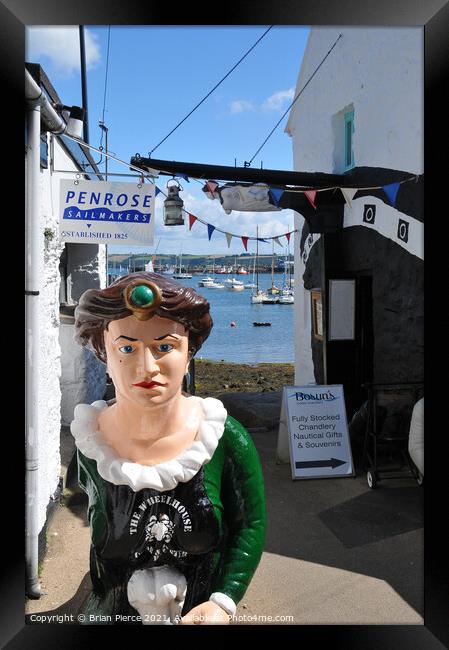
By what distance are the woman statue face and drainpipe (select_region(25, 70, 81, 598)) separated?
104 centimetres

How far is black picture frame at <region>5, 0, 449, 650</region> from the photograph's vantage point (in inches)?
103

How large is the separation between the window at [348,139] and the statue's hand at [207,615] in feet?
15.4

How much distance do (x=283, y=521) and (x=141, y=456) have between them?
2.63 metres

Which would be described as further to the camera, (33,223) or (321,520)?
(321,520)

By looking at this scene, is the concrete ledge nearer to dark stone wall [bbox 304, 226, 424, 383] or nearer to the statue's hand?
dark stone wall [bbox 304, 226, 424, 383]

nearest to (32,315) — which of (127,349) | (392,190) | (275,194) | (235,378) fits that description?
(127,349)

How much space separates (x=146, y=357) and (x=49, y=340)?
2.22 m

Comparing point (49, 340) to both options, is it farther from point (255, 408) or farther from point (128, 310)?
point (255, 408)

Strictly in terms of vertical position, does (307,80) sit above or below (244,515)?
above

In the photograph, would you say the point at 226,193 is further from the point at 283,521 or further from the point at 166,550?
the point at 166,550

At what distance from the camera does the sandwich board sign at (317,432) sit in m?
5.46
